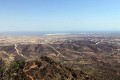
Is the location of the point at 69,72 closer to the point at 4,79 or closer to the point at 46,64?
the point at 46,64

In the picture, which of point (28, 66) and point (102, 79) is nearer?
point (28, 66)

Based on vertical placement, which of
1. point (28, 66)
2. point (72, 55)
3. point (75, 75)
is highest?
point (28, 66)

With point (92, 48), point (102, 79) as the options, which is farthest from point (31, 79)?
point (92, 48)

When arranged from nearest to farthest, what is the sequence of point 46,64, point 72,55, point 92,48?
point 46,64 < point 72,55 < point 92,48

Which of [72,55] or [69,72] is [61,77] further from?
[72,55]

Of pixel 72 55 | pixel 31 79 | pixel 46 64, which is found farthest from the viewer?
pixel 72 55

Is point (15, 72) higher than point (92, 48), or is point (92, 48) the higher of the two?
point (15, 72)

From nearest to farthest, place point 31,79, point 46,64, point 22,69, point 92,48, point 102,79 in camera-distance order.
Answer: point 31,79 < point 22,69 < point 46,64 < point 102,79 < point 92,48

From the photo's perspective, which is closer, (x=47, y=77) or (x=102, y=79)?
(x=47, y=77)

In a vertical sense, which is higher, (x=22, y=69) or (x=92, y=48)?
(x=22, y=69)

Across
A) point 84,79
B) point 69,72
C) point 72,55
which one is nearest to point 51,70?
point 69,72
